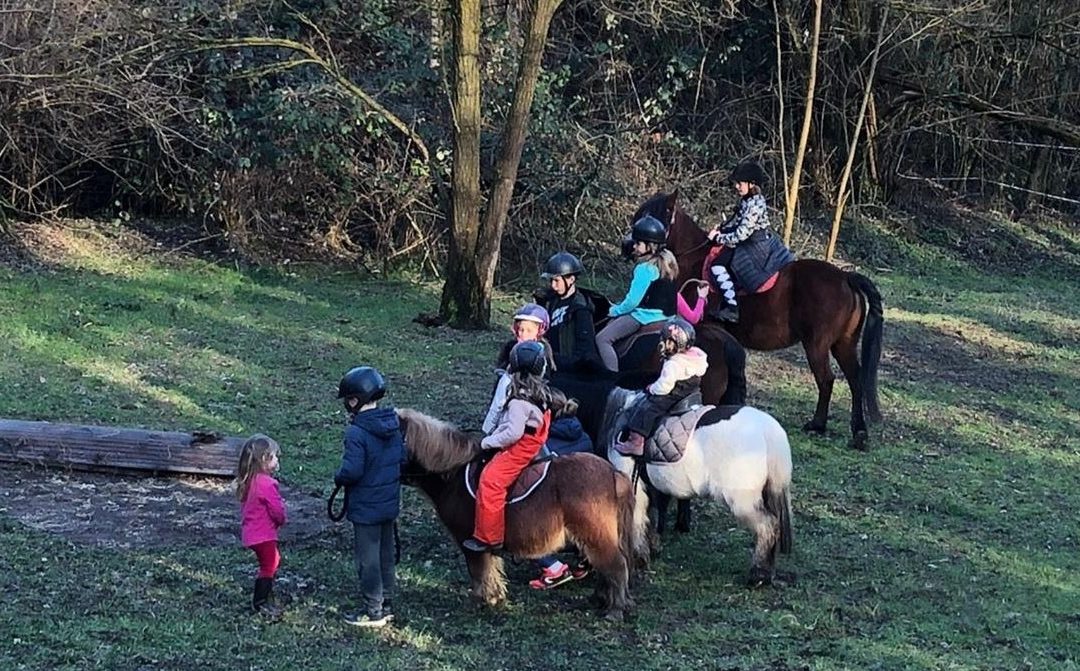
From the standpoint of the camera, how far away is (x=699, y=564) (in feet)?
24.2

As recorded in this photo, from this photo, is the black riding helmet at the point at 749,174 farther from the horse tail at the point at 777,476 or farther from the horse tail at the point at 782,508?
the horse tail at the point at 782,508

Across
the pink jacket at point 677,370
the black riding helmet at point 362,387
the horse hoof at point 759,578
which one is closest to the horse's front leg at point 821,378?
the pink jacket at point 677,370

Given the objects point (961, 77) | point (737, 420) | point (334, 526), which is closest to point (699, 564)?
point (737, 420)

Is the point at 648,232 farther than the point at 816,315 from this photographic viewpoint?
No

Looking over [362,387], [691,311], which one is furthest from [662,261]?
[362,387]

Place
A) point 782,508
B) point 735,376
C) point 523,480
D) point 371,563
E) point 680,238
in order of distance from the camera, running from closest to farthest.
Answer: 1. point 371,563
2. point 523,480
3. point 782,508
4. point 735,376
5. point 680,238

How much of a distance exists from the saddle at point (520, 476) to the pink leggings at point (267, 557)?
1.00m

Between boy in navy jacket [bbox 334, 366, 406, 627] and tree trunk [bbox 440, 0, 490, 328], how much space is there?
8.00 m

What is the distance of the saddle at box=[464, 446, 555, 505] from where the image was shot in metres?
6.25

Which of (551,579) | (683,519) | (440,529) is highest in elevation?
(683,519)

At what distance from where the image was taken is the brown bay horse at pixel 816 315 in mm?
10477

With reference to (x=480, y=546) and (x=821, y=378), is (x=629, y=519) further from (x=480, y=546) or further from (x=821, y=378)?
(x=821, y=378)

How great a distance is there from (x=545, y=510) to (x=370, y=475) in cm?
88

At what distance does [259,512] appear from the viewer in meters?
6.00
